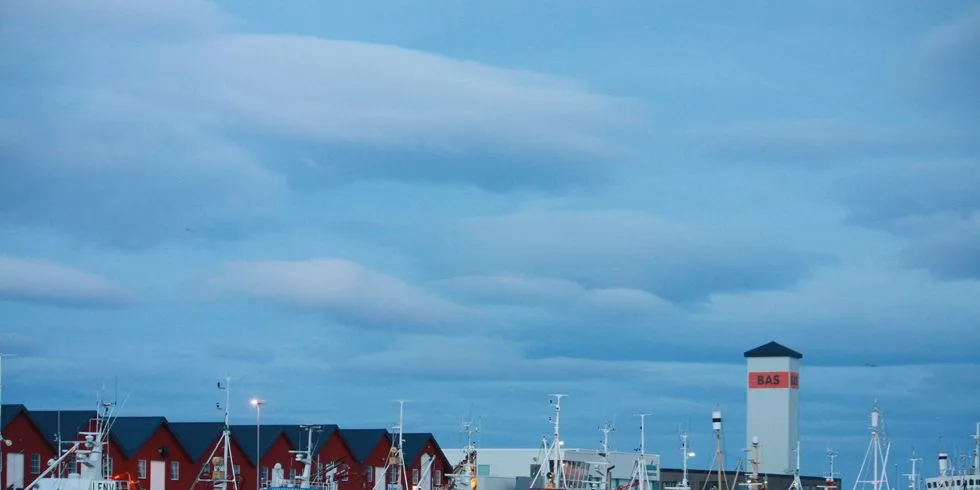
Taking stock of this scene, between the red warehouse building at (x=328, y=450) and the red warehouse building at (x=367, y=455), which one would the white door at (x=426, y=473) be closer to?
the red warehouse building at (x=367, y=455)

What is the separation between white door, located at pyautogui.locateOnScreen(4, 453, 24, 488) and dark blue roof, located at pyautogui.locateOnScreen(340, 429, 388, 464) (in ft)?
84.9

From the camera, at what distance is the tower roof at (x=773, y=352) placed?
145m

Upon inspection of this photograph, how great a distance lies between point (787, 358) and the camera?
144625 mm

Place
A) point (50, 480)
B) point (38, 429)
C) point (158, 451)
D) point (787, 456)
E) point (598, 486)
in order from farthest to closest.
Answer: point (787, 456) < point (598, 486) < point (158, 451) < point (38, 429) < point (50, 480)

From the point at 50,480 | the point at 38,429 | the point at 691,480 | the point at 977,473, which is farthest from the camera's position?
the point at 691,480

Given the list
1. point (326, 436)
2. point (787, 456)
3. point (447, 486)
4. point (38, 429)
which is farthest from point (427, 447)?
point (787, 456)

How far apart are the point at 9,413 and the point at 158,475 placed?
10.5m

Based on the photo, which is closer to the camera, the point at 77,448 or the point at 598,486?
the point at 77,448

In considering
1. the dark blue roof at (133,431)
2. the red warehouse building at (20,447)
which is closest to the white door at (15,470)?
the red warehouse building at (20,447)

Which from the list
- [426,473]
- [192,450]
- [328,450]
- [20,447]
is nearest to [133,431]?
[192,450]

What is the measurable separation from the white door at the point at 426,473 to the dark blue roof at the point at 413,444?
33.3 inches

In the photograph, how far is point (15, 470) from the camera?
7881 cm

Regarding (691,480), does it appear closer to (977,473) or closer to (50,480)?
(977,473)

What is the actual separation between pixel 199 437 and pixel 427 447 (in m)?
21.5
